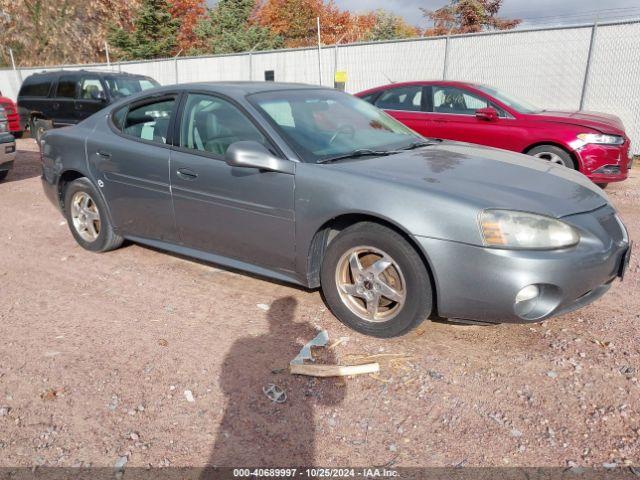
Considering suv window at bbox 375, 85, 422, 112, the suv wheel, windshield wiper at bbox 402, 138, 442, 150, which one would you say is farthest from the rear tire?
the suv wheel

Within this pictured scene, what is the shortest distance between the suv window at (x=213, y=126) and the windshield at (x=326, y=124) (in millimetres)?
164

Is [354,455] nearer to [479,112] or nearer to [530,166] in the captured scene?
[530,166]

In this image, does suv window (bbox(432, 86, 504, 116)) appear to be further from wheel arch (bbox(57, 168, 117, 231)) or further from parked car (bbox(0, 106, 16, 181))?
parked car (bbox(0, 106, 16, 181))

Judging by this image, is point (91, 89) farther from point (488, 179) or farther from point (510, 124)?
point (488, 179)

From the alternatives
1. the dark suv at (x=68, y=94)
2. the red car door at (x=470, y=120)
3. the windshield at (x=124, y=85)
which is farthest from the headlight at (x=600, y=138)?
the dark suv at (x=68, y=94)

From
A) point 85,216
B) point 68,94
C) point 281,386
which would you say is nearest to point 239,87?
point 85,216

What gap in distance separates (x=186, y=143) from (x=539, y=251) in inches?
103

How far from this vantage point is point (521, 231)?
2.84 metres

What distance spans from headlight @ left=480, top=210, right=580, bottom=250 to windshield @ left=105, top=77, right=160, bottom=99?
10.2 m

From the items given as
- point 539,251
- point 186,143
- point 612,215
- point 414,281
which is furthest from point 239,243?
point 612,215

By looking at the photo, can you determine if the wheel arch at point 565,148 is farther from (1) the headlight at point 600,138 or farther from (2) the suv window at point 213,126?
(2) the suv window at point 213,126

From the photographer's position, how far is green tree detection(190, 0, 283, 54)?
32219 millimetres

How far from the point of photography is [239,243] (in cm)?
379

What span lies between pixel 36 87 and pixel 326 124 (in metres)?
11.6
